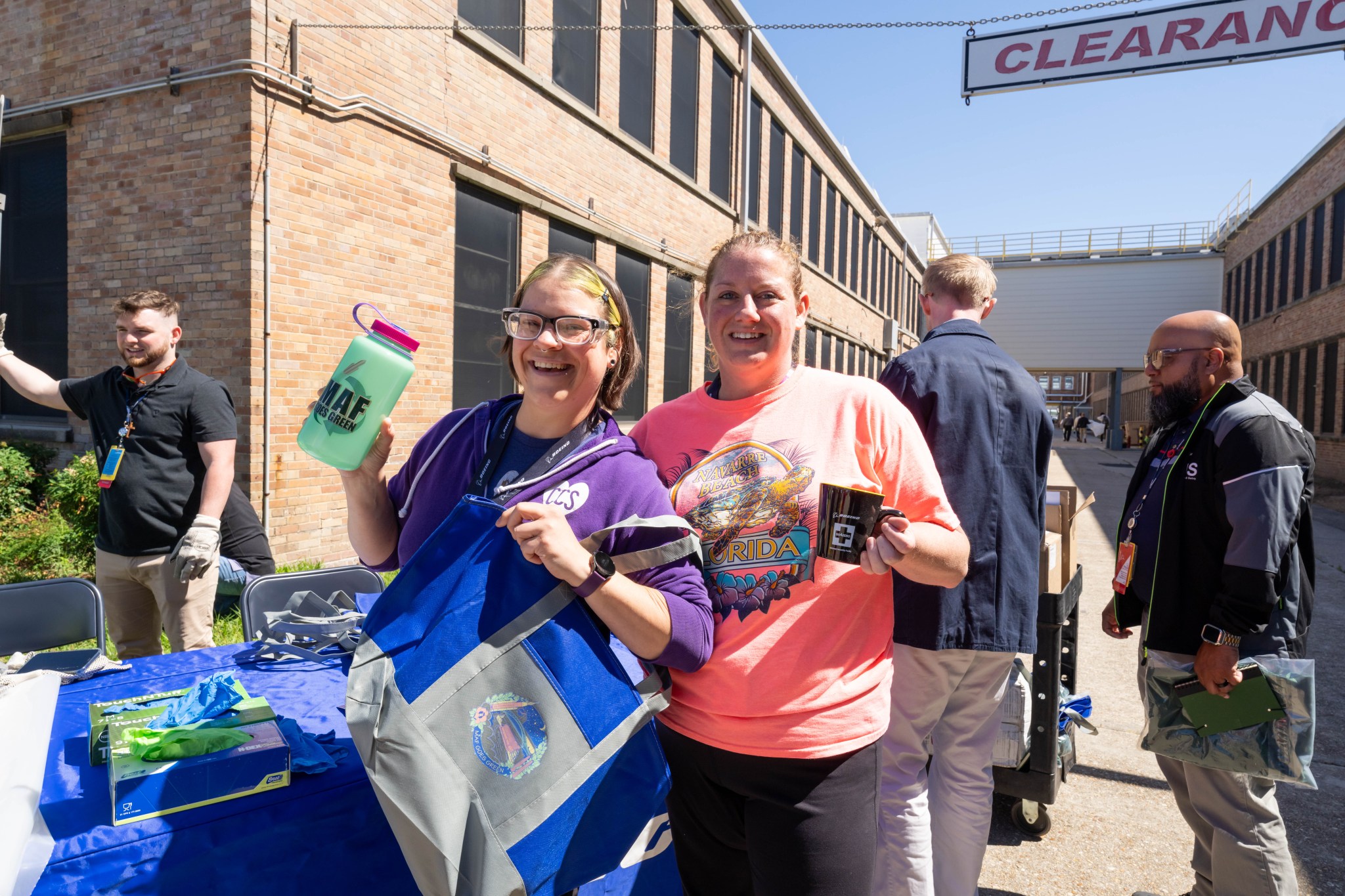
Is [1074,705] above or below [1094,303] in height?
below

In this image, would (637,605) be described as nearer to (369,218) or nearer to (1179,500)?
(1179,500)

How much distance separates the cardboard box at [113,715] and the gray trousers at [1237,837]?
2889 mm

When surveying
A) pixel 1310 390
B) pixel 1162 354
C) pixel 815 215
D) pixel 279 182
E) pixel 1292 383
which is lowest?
pixel 1162 354

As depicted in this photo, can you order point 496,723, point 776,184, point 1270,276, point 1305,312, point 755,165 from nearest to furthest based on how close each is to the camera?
point 496,723
point 755,165
point 776,184
point 1305,312
point 1270,276

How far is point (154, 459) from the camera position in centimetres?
376

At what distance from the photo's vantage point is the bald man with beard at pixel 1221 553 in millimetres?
2402

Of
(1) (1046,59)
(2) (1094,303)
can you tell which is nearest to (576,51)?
(1) (1046,59)

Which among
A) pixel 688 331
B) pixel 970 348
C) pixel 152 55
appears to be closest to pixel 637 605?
pixel 970 348

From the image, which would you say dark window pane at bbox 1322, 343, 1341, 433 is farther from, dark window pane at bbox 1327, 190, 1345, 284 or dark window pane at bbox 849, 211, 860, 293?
dark window pane at bbox 849, 211, 860, 293

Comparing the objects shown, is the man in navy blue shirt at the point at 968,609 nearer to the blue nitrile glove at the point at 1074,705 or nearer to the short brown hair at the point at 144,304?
the blue nitrile glove at the point at 1074,705

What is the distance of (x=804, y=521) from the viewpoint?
66.3 inches

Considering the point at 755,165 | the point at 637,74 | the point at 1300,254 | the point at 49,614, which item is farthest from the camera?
the point at 1300,254

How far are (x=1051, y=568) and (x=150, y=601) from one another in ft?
14.3

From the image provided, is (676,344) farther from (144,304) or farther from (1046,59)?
(144,304)
